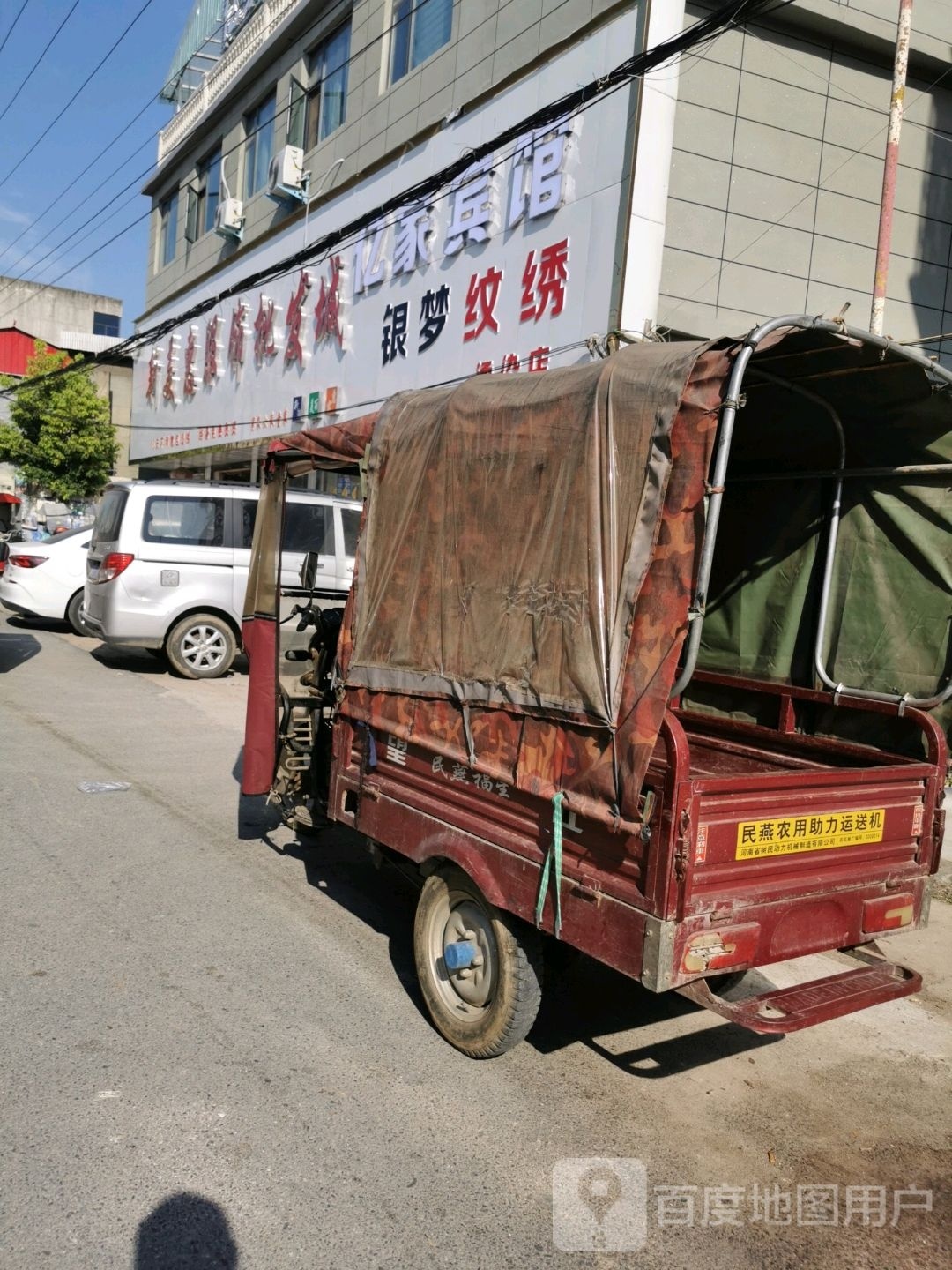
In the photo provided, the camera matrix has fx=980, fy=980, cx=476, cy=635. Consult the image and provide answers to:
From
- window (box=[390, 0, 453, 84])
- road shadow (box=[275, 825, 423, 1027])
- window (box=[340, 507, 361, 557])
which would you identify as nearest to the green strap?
road shadow (box=[275, 825, 423, 1027])

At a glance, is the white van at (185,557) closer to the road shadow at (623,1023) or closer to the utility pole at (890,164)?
the utility pole at (890,164)

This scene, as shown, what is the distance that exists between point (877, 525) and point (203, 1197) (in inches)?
154

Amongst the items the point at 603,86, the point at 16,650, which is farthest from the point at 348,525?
the point at 603,86

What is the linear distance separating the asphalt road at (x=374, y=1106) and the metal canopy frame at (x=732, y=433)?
1454 mm

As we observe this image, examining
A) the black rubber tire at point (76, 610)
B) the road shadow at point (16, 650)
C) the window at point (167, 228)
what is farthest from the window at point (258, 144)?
the road shadow at point (16, 650)

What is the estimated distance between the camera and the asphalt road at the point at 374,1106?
107 inches

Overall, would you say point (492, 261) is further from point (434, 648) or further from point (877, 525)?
point (434, 648)

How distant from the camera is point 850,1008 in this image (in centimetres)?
324

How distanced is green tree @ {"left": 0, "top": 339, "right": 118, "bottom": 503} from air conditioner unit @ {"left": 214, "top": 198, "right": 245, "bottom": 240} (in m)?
11.6

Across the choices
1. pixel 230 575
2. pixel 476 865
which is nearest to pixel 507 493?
pixel 476 865

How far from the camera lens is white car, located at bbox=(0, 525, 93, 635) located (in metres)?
13.8

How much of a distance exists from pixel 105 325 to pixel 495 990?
56136 millimetres

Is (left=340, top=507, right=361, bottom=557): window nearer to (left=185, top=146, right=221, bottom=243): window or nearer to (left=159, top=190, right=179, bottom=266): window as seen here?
(left=185, top=146, right=221, bottom=243): window

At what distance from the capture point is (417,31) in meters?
14.8
